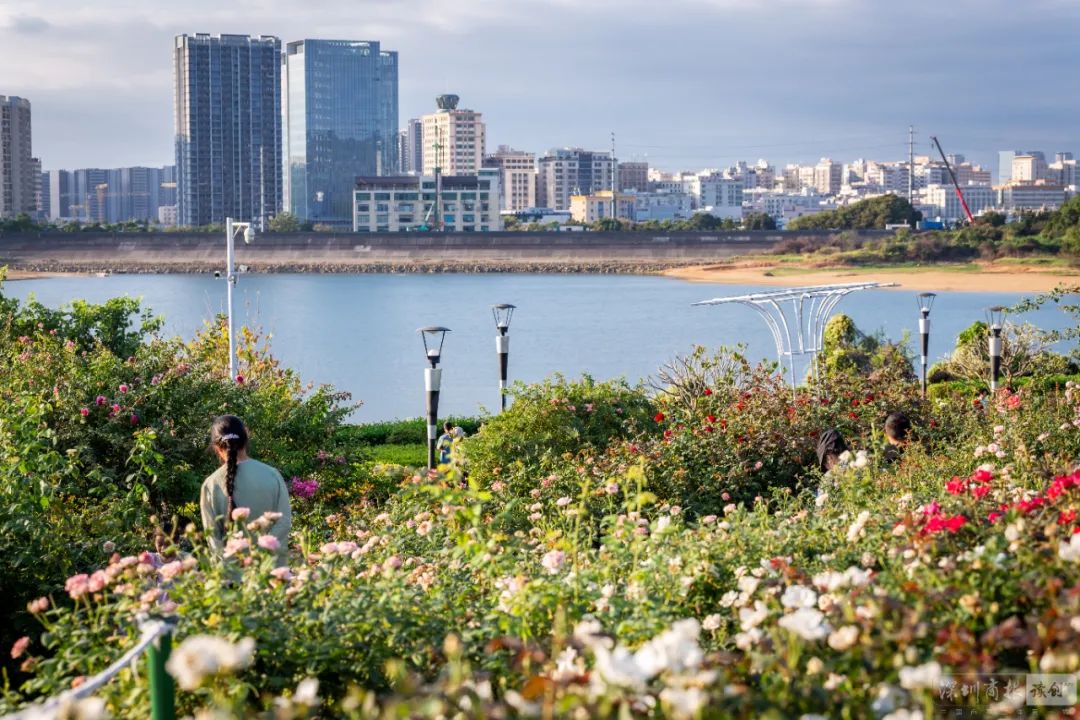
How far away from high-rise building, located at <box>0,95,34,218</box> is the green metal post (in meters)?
154

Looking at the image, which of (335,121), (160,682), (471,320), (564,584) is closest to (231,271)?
(564,584)

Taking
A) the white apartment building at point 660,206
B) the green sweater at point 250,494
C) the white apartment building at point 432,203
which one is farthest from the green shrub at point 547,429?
the white apartment building at point 660,206

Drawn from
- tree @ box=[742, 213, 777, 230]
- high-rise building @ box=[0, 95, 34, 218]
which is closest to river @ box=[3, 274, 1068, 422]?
tree @ box=[742, 213, 777, 230]

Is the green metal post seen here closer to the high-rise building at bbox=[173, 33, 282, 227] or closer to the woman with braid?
the woman with braid

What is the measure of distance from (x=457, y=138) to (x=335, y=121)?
2485cm

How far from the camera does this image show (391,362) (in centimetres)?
3353

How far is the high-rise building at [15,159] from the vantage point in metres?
149

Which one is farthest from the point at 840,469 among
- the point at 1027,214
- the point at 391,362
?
the point at 1027,214

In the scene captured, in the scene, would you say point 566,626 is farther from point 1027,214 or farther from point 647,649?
point 1027,214

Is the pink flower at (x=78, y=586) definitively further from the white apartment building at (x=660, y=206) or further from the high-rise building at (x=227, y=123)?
the white apartment building at (x=660, y=206)

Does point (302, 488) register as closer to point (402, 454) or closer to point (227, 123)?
point (402, 454)

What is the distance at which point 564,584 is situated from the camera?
3531mm

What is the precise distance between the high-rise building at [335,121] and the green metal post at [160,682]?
162 metres

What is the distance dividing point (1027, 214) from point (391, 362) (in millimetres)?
50888
